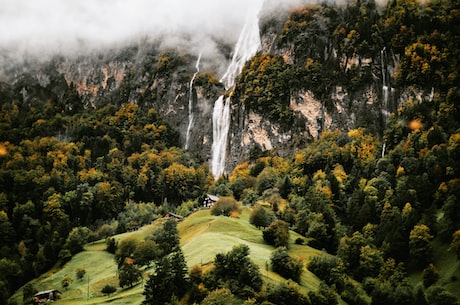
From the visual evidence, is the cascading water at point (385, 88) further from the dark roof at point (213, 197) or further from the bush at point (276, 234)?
the bush at point (276, 234)

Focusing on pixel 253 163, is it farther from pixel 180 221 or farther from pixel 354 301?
pixel 354 301

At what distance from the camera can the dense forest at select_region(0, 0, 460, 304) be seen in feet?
277

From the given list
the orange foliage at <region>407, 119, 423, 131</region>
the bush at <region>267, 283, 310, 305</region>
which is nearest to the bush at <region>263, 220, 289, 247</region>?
the bush at <region>267, 283, 310, 305</region>

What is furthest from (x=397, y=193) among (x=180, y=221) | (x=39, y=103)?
(x=39, y=103)

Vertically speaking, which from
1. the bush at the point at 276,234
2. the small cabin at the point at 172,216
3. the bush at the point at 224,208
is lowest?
the bush at the point at 276,234

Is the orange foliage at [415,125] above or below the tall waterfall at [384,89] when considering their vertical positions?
below

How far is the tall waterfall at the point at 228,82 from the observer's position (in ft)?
544

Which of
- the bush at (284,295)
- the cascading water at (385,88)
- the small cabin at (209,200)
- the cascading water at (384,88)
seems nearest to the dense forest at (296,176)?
the bush at (284,295)

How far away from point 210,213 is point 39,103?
10532cm

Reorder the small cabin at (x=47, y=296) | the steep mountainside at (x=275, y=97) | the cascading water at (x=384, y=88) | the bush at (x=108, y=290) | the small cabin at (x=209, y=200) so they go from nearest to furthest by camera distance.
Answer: the bush at (x=108, y=290) → the small cabin at (x=47, y=296) → the small cabin at (x=209, y=200) → the cascading water at (x=384, y=88) → the steep mountainside at (x=275, y=97)

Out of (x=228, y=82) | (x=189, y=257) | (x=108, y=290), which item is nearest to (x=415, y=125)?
(x=189, y=257)

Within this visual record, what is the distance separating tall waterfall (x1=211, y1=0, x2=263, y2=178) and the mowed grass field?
1829 inches

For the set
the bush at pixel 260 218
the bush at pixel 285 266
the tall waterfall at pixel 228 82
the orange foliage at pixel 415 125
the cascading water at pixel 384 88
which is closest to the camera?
the bush at pixel 285 266

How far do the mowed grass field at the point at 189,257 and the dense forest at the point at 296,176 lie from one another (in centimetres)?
267
